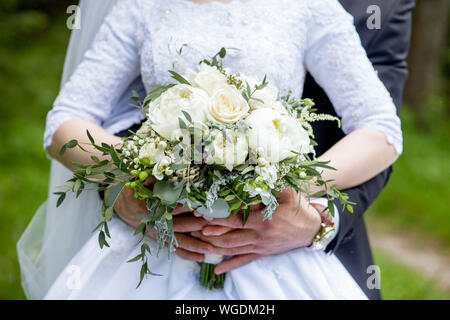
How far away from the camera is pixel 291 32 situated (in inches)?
77.2

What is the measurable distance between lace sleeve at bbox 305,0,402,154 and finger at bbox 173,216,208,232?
748mm

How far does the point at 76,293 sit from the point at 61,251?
60cm

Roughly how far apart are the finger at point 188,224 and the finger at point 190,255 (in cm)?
13

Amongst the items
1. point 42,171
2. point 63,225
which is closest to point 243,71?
point 63,225

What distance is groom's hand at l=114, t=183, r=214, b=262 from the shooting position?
172 cm

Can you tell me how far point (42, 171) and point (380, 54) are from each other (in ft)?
14.6

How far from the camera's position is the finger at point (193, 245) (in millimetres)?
1764

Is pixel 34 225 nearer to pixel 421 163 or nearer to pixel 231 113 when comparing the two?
pixel 231 113

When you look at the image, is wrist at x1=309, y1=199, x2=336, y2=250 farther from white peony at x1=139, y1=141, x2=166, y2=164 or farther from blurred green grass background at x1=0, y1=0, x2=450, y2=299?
blurred green grass background at x1=0, y1=0, x2=450, y2=299

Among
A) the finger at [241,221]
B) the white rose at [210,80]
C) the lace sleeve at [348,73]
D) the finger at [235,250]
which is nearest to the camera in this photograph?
the white rose at [210,80]

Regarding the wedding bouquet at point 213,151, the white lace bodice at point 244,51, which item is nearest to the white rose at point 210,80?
the wedding bouquet at point 213,151

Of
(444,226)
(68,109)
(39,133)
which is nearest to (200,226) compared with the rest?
(68,109)

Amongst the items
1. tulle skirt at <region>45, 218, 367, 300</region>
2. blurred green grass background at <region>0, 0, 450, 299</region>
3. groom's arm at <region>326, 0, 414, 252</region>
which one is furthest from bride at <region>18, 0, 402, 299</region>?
blurred green grass background at <region>0, 0, 450, 299</region>

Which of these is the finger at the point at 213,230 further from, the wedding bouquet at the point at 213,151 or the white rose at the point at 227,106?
the white rose at the point at 227,106
